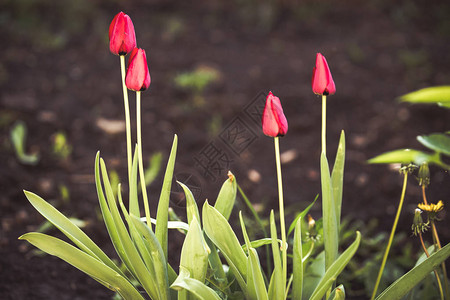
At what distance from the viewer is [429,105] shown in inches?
102

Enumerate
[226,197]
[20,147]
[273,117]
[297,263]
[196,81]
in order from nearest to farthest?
[273,117] → [297,263] → [226,197] → [20,147] → [196,81]

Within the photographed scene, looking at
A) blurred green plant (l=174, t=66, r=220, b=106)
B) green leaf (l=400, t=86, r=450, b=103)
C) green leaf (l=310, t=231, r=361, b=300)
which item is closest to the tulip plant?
green leaf (l=310, t=231, r=361, b=300)

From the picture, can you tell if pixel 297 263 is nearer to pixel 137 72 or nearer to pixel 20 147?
pixel 137 72

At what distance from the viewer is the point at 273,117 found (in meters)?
0.91

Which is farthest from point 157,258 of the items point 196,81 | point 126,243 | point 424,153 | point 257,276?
point 196,81

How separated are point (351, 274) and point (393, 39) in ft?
7.54

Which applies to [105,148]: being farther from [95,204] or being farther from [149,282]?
[149,282]

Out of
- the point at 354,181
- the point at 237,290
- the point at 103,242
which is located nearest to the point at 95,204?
the point at 103,242

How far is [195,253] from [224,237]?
0.08 m

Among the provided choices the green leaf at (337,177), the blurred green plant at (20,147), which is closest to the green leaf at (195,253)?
the green leaf at (337,177)

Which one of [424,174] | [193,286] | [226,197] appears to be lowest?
[193,286]

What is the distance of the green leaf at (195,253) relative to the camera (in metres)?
0.95

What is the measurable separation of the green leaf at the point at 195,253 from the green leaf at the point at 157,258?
5 centimetres

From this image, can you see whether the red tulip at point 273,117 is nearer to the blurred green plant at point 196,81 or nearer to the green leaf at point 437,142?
the green leaf at point 437,142
